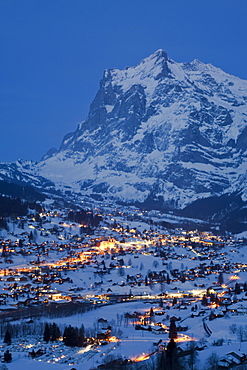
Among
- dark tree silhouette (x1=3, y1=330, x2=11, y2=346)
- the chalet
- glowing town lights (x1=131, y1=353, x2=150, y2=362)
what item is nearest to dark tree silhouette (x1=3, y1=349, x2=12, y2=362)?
dark tree silhouette (x1=3, y1=330, x2=11, y2=346)

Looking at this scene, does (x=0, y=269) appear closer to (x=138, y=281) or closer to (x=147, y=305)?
(x=138, y=281)

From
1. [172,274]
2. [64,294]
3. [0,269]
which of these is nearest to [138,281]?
[172,274]

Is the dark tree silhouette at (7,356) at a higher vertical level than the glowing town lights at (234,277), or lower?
lower

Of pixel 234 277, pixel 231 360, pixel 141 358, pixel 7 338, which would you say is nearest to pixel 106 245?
pixel 234 277

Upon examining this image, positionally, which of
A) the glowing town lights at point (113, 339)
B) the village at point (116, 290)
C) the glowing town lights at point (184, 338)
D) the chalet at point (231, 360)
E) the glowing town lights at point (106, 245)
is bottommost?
the chalet at point (231, 360)

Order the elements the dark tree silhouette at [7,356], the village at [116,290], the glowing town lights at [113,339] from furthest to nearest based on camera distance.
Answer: the glowing town lights at [113,339], the village at [116,290], the dark tree silhouette at [7,356]

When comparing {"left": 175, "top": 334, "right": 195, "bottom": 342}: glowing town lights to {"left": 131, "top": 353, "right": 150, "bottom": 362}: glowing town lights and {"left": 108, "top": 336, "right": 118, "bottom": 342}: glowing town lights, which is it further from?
{"left": 108, "top": 336, "right": 118, "bottom": 342}: glowing town lights

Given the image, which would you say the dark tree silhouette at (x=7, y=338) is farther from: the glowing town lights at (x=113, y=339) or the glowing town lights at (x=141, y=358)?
the glowing town lights at (x=141, y=358)

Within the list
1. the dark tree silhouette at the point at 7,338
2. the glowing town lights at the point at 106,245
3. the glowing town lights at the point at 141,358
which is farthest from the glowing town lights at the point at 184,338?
the glowing town lights at the point at 106,245

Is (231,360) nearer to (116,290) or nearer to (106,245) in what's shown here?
(116,290)
